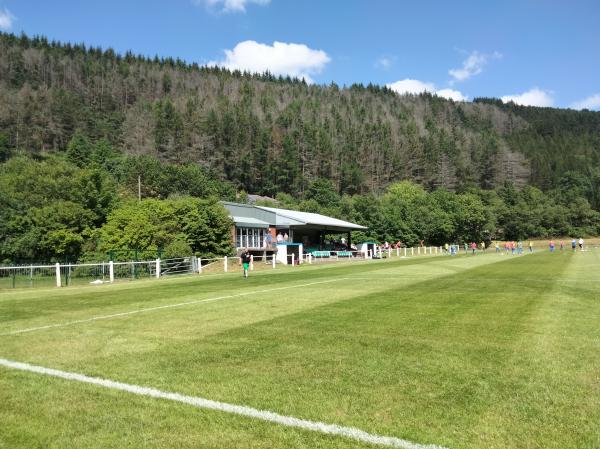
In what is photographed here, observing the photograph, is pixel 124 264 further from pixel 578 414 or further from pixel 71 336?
pixel 578 414

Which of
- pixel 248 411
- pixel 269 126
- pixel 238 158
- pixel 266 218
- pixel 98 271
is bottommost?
pixel 248 411

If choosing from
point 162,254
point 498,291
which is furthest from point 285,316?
point 162,254

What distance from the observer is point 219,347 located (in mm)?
7465

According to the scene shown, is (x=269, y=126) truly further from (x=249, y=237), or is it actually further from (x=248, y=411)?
(x=248, y=411)

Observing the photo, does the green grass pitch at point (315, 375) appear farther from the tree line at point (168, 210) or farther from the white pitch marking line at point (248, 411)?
the tree line at point (168, 210)

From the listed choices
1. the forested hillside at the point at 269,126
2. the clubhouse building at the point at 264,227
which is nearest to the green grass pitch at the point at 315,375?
the clubhouse building at the point at 264,227

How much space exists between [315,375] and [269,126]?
5279 inches

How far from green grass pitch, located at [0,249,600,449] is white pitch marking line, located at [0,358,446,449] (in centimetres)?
9

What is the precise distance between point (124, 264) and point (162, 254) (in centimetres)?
551

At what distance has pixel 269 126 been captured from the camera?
136500 millimetres

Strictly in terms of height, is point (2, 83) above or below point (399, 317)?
above

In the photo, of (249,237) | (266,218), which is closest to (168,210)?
(249,237)

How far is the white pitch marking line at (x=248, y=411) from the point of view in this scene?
4.00 metres

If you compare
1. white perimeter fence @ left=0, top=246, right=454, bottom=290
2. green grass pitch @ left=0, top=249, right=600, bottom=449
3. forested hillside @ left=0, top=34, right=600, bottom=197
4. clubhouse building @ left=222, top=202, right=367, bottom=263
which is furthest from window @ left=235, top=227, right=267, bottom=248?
forested hillside @ left=0, top=34, right=600, bottom=197
